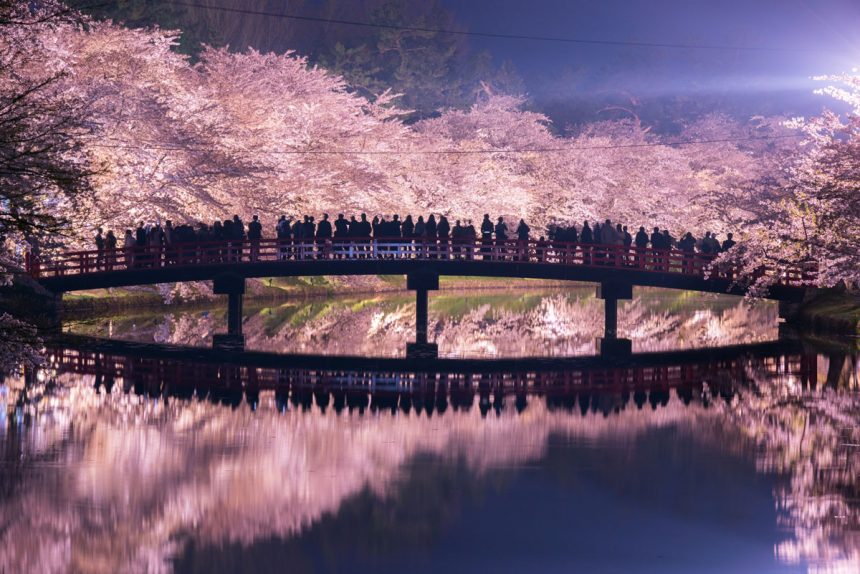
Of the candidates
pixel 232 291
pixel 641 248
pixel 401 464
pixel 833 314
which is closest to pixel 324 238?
pixel 232 291

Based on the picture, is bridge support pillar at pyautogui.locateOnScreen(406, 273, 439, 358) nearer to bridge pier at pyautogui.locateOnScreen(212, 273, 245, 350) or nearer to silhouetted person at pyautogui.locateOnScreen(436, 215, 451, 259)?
silhouetted person at pyautogui.locateOnScreen(436, 215, 451, 259)

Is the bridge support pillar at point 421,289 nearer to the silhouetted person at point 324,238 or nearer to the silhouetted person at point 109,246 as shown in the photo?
the silhouetted person at point 324,238

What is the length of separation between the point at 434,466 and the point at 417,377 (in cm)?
1065

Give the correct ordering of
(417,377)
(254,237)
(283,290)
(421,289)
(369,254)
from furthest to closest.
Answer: (283,290), (254,237), (421,289), (369,254), (417,377)

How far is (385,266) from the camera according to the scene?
4059cm

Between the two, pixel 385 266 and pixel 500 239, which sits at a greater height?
pixel 500 239

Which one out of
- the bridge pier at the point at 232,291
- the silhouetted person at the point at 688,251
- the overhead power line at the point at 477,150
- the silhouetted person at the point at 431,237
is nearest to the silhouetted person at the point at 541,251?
the silhouetted person at the point at 431,237

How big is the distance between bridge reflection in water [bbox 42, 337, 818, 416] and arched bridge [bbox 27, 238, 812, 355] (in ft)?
12.8

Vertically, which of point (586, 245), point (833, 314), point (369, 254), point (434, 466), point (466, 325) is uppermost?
point (586, 245)

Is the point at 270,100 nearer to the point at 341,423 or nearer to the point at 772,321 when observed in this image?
the point at 772,321

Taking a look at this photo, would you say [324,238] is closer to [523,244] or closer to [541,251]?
[523,244]

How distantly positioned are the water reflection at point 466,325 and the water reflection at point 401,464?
6.48 meters

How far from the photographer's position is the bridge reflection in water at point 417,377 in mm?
26594

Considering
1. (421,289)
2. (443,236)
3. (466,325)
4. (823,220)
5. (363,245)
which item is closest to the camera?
(823,220)
